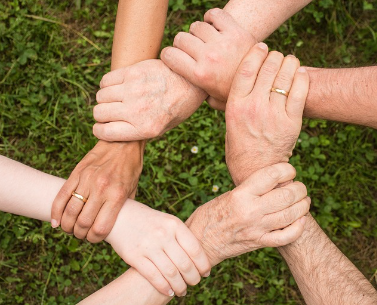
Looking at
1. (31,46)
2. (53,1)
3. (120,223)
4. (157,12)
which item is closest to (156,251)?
(120,223)

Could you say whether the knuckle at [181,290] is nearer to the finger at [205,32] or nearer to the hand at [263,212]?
the hand at [263,212]

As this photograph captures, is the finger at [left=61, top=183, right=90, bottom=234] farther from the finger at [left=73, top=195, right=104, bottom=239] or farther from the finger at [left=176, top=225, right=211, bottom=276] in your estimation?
the finger at [left=176, top=225, right=211, bottom=276]

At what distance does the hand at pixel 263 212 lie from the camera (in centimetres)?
224

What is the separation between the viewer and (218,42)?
8.09 ft

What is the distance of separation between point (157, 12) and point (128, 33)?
0.69ft

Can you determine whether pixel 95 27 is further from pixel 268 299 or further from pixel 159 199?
pixel 268 299

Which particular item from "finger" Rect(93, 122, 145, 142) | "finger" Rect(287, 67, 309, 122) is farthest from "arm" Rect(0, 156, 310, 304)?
"finger" Rect(93, 122, 145, 142)

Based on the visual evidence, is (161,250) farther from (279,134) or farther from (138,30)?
(138,30)

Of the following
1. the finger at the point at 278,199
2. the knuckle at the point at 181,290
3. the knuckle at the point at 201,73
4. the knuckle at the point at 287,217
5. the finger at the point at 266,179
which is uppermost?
the knuckle at the point at 201,73

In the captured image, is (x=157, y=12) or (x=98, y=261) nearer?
(x=157, y=12)

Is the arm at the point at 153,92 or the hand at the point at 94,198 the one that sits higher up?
the arm at the point at 153,92

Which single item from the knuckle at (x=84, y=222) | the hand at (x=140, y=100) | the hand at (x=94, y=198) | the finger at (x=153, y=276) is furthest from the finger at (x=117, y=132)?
the finger at (x=153, y=276)

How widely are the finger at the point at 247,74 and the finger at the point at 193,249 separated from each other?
748 mm

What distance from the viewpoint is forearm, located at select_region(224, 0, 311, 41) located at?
8.56 ft
